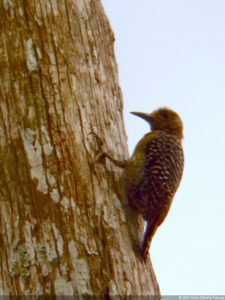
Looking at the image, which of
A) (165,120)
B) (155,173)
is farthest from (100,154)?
(165,120)

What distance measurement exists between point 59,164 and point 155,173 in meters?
A: 1.52

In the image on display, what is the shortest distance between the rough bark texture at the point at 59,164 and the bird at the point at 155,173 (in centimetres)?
18

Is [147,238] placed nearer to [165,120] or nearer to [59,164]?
[59,164]

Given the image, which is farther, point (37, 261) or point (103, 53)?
point (103, 53)

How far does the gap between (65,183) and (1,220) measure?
424 millimetres

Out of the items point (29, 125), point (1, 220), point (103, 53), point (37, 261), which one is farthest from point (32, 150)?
point (103, 53)

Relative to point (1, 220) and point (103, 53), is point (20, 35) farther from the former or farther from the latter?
point (1, 220)

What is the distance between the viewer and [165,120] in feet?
18.7

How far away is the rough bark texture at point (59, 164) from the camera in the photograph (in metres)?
3.38

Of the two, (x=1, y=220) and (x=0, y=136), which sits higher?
(x=0, y=136)

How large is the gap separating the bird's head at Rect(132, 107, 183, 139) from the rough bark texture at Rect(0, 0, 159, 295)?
1.43 m

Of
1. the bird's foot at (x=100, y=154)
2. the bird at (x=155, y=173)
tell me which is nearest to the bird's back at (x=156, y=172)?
the bird at (x=155, y=173)

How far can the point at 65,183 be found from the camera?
3557 millimetres

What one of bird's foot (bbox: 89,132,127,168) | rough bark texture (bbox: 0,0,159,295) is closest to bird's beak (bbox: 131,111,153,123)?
rough bark texture (bbox: 0,0,159,295)
